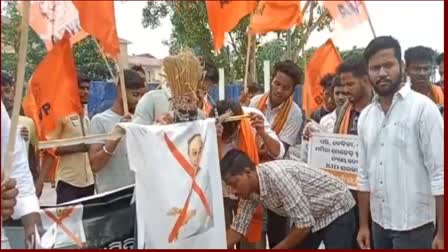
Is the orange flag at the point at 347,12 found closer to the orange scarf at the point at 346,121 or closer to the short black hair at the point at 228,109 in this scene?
the short black hair at the point at 228,109

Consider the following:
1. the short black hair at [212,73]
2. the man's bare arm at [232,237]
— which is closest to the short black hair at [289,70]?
the short black hair at [212,73]

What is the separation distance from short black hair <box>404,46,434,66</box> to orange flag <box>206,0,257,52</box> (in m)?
1.59

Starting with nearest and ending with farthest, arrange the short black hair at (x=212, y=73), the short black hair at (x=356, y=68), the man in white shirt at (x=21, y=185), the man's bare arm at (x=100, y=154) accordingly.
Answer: the man in white shirt at (x=21, y=185), the man's bare arm at (x=100, y=154), the short black hair at (x=356, y=68), the short black hair at (x=212, y=73)

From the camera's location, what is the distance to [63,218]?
10.3 ft

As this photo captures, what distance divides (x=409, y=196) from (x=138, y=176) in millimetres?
1309

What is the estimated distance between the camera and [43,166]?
4.72 metres

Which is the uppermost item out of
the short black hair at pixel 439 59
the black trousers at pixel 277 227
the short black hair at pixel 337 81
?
the short black hair at pixel 439 59

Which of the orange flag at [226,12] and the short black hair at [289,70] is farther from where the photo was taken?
the short black hair at [289,70]

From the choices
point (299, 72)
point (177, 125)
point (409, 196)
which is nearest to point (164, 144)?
point (177, 125)

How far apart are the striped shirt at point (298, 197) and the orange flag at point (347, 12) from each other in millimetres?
809

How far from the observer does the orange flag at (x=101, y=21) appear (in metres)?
2.95

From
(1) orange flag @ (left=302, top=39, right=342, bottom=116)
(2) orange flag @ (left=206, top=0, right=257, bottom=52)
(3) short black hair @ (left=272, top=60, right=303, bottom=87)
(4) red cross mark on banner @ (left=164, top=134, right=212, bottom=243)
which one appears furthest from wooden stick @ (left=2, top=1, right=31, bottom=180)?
(1) orange flag @ (left=302, top=39, right=342, bottom=116)

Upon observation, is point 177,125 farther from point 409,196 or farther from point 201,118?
point 409,196

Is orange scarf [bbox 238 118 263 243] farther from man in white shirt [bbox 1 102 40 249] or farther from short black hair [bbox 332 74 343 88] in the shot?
man in white shirt [bbox 1 102 40 249]
